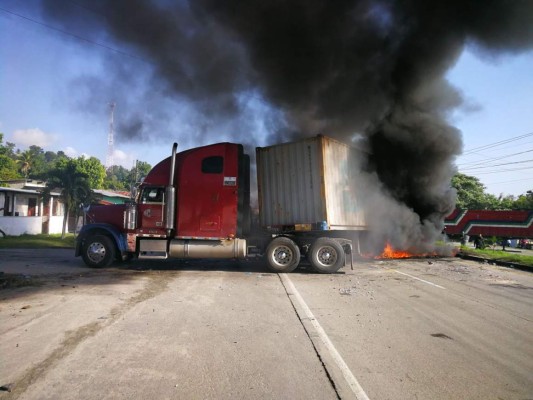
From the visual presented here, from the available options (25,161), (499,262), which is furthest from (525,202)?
(25,161)

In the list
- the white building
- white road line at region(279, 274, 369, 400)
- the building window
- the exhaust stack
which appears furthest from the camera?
the white building

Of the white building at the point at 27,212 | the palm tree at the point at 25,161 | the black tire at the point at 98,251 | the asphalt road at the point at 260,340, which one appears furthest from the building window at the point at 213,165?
the palm tree at the point at 25,161

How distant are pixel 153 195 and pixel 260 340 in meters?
7.23

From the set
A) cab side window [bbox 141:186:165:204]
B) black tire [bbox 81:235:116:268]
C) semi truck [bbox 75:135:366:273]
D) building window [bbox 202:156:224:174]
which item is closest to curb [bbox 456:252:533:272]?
semi truck [bbox 75:135:366:273]

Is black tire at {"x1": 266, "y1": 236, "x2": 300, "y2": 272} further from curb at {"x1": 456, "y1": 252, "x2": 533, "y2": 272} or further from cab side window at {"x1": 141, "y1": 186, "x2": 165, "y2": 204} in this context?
curb at {"x1": 456, "y1": 252, "x2": 533, "y2": 272}

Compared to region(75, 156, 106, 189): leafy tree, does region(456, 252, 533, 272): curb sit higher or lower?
lower

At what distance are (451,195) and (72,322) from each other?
47.9 feet

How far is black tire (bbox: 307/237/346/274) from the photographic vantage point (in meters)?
10.8

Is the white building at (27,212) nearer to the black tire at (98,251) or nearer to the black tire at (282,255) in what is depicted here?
the black tire at (98,251)

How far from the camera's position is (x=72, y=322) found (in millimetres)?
5262

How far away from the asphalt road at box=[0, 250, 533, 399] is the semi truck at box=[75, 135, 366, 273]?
1729 millimetres

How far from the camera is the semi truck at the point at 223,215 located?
10734 mm

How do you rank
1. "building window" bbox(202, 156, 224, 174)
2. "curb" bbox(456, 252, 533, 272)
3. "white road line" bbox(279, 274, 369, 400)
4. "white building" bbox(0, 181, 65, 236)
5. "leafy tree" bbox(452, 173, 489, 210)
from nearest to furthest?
"white road line" bbox(279, 274, 369, 400) < "building window" bbox(202, 156, 224, 174) < "curb" bbox(456, 252, 533, 272) < "white building" bbox(0, 181, 65, 236) < "leafy tree" bbox(452, 173, 489, 210)

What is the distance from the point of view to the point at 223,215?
35.2 ft
